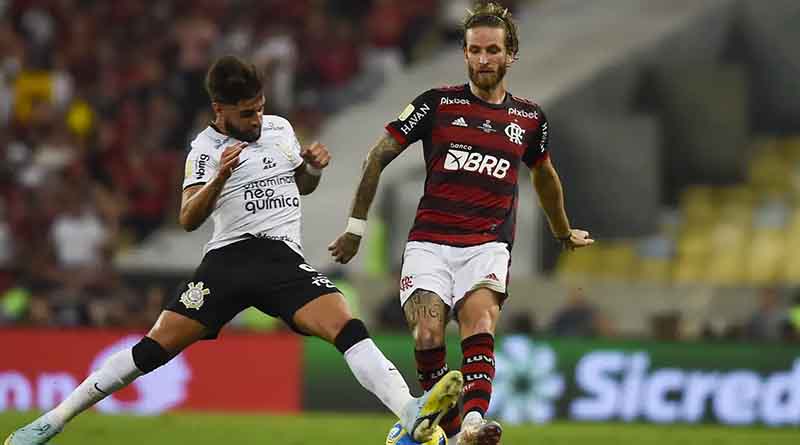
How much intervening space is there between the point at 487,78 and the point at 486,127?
26 cm

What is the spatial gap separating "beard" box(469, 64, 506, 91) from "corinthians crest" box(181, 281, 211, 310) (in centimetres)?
184

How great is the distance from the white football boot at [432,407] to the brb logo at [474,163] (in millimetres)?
1335

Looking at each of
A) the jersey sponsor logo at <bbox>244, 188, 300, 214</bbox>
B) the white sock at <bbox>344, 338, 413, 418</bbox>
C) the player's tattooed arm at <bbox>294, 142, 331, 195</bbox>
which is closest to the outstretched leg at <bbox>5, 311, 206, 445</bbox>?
the jersey sponsor logo at <bbox>244, 188, 300, 214</bbox>

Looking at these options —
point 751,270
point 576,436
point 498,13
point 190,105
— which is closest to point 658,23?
point 751,270

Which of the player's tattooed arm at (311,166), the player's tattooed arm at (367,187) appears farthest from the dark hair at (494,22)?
the player's tattooed arm at (311,166)

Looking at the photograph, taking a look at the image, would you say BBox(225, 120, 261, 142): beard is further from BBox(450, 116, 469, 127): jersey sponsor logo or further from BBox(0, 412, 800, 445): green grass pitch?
BBox(0, 412, 800, 445): green grass pitch

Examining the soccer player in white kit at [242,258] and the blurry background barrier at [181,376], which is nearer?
the soccer player in white kit at [242,258]

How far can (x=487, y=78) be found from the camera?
29.6ft

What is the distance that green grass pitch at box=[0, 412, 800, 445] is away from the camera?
12.1 m

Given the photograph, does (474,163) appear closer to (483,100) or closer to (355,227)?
(483,100)

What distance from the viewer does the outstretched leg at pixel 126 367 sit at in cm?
888

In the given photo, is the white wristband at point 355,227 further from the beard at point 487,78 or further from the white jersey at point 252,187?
the beard at point 487,78

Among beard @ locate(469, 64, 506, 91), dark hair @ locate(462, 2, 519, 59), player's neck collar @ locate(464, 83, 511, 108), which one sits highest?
dark hair @ locate(462, 2, 519, 59)

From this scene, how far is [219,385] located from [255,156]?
24.4 feet
